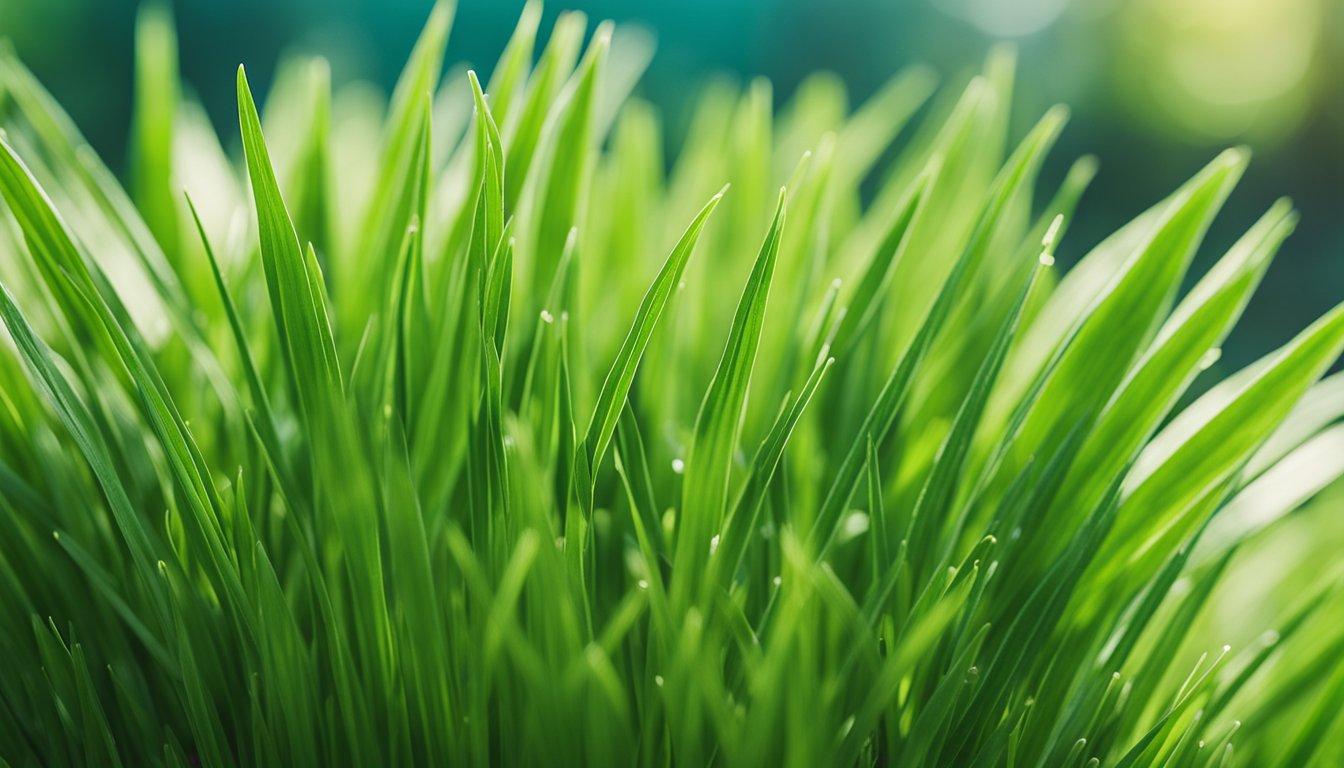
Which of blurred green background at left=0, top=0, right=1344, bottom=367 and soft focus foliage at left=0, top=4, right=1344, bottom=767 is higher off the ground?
blurred green background at left=0, top=0, right=1344, bottom=367

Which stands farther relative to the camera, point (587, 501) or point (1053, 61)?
point (1053, 61)

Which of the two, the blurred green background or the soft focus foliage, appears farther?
the blurred green background

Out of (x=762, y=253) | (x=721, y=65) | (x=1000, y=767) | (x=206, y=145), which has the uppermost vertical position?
(x=721, y=65)

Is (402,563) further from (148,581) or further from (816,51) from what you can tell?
(816,51)

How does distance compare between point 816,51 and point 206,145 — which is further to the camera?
point 816,51

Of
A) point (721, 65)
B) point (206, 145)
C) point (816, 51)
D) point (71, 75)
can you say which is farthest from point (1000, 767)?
point (816, 51)

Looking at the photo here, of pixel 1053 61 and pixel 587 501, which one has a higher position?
pixel 1053 61
